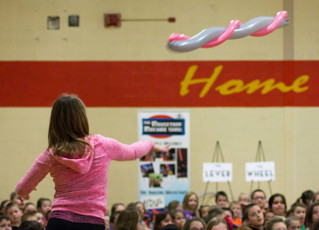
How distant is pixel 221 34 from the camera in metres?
5.66

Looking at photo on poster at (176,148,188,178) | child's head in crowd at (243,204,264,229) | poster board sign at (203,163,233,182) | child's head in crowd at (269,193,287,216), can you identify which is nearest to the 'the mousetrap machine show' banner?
photo on poster at (176,148,188,178)

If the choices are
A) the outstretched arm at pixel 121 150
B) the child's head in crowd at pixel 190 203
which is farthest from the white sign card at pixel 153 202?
the outstretched arm at pixel 121 150

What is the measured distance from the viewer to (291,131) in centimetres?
1297

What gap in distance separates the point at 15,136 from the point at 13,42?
6.40ft

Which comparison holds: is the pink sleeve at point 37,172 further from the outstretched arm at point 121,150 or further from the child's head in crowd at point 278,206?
the child's head in crowd at point 278,206

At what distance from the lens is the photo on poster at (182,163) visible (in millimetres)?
12891

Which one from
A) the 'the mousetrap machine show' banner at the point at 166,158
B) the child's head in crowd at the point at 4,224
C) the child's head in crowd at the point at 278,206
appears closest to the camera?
the child's head in crowd at the point at 4,224

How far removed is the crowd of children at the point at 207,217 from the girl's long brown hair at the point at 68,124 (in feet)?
3.27

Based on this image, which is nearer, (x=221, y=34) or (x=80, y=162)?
(x=80, y=162)

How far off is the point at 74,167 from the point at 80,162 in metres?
0.04

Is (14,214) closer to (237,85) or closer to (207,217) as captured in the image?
(207,217)

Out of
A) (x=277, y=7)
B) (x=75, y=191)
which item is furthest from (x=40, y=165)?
(x=277, y=7)

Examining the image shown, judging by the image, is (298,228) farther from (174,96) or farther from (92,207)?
(174,96)

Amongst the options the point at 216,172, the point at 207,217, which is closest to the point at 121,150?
the point at 207,217
